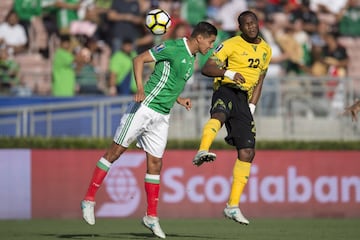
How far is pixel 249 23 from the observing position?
12.8m

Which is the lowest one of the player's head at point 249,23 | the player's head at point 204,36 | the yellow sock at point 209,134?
→ the yellow sock at point 209,134

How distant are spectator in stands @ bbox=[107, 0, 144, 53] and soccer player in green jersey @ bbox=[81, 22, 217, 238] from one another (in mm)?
9817

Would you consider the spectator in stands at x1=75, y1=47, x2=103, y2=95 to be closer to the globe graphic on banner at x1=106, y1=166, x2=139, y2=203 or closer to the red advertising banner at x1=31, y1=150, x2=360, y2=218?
the red advertising banner at x1=31, y1=150, x2=360, y2=218

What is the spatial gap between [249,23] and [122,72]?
8.91 m

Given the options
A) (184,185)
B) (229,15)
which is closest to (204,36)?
(184,185)

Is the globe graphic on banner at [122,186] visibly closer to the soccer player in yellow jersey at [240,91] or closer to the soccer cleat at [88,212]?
the soccer player in yellow jersey at [240,91]

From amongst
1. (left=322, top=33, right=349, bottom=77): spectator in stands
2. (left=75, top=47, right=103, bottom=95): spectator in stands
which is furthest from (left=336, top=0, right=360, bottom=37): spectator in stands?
(left=75, top=47, right=103, bottom=95): spectator in stands

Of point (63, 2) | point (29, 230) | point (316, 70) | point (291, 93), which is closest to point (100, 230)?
point (29, 230)

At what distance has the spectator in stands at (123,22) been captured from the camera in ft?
73.7

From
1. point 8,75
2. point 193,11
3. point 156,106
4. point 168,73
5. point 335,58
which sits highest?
point 193,11

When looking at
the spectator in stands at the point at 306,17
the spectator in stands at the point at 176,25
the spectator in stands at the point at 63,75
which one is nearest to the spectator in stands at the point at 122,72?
the spectator in stands at the point at 63,75

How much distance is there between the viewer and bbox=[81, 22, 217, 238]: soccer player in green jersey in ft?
40.3

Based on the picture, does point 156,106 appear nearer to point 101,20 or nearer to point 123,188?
point 123,188

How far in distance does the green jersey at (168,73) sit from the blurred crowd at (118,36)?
317 inches
